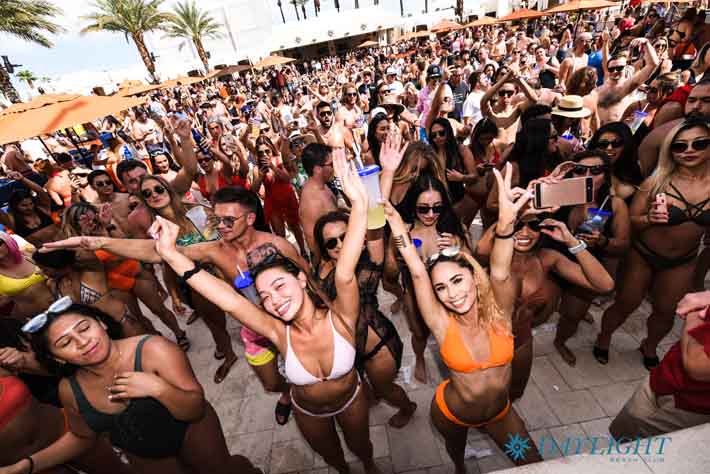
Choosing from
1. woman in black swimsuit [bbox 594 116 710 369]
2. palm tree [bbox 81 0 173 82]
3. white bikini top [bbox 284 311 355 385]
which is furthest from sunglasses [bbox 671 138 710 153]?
palm tree [bbox 81 0 173 82]

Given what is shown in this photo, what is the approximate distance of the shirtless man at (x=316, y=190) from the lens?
387 cm

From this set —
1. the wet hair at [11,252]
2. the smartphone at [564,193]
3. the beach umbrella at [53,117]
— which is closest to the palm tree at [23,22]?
the beach umbrella at [53,117]

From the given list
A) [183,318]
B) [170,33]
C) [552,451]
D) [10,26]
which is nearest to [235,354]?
[183,318]

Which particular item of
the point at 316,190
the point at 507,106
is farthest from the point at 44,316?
the point at 507,106

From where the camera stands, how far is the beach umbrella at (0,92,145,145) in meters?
5.95

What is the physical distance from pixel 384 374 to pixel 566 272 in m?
1.69

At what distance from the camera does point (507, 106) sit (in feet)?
18.7

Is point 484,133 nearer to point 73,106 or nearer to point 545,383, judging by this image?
point 545,383

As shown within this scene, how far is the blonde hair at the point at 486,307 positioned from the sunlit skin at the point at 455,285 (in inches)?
2.5

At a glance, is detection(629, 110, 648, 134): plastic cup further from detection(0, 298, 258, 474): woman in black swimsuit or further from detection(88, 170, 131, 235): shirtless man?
detection(88, 170, 131, 235): shirtless man

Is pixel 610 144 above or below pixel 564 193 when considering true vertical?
below

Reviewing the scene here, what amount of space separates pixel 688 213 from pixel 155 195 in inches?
203

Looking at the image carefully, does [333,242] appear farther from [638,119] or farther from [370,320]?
[638,119]

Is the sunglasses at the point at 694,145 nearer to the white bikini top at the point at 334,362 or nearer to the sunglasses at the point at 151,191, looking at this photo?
the white bikini top at the point at 334,362
